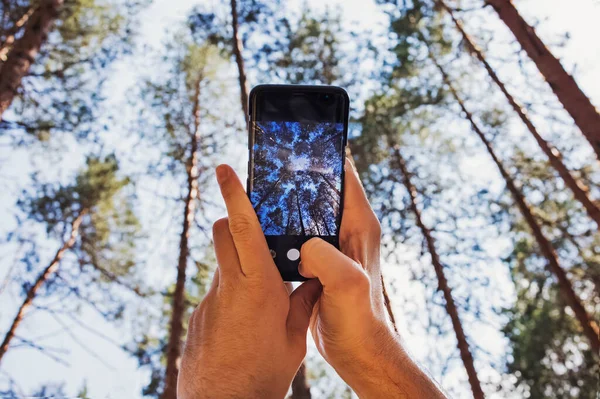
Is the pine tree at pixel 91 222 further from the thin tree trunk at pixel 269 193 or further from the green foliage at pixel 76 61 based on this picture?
the thin tree trunk at pixel 269 193

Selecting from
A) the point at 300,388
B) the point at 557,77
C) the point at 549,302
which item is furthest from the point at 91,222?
the point at 549,302

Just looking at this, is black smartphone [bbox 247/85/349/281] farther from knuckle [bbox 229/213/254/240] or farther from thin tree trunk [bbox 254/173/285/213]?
knuckle [bbox 229/213/254/240]

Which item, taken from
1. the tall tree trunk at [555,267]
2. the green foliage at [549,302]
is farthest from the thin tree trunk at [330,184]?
the green foliage at [549,302]

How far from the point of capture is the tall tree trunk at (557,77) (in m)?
5.73

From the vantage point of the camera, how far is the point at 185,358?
1742mm

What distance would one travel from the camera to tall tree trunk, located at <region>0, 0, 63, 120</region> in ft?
21.2

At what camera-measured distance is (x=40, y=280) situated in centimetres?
1153

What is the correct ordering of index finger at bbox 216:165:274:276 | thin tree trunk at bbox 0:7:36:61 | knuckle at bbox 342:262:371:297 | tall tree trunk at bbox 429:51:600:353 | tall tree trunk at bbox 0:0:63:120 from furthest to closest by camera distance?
tall tree trunk at bbox 429:51:600:353
thin tree trunk at bbox 0:7:36:61
tall tree trunk at bbox 0:0:63:120
index finger at bbox 216:165:274:276
knuckle at bbox 342:262:371:297

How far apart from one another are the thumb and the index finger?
19 cm

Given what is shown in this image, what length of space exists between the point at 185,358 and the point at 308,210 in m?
0.90

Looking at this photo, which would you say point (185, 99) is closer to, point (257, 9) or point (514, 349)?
point (257, 9)

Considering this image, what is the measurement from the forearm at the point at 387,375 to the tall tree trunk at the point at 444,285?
797 centimetres

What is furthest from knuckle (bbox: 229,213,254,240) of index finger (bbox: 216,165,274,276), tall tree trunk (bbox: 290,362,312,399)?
tall tree trunk (bbox: 290,362,312,399)

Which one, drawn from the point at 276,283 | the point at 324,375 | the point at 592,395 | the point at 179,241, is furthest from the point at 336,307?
the point at 324,375
